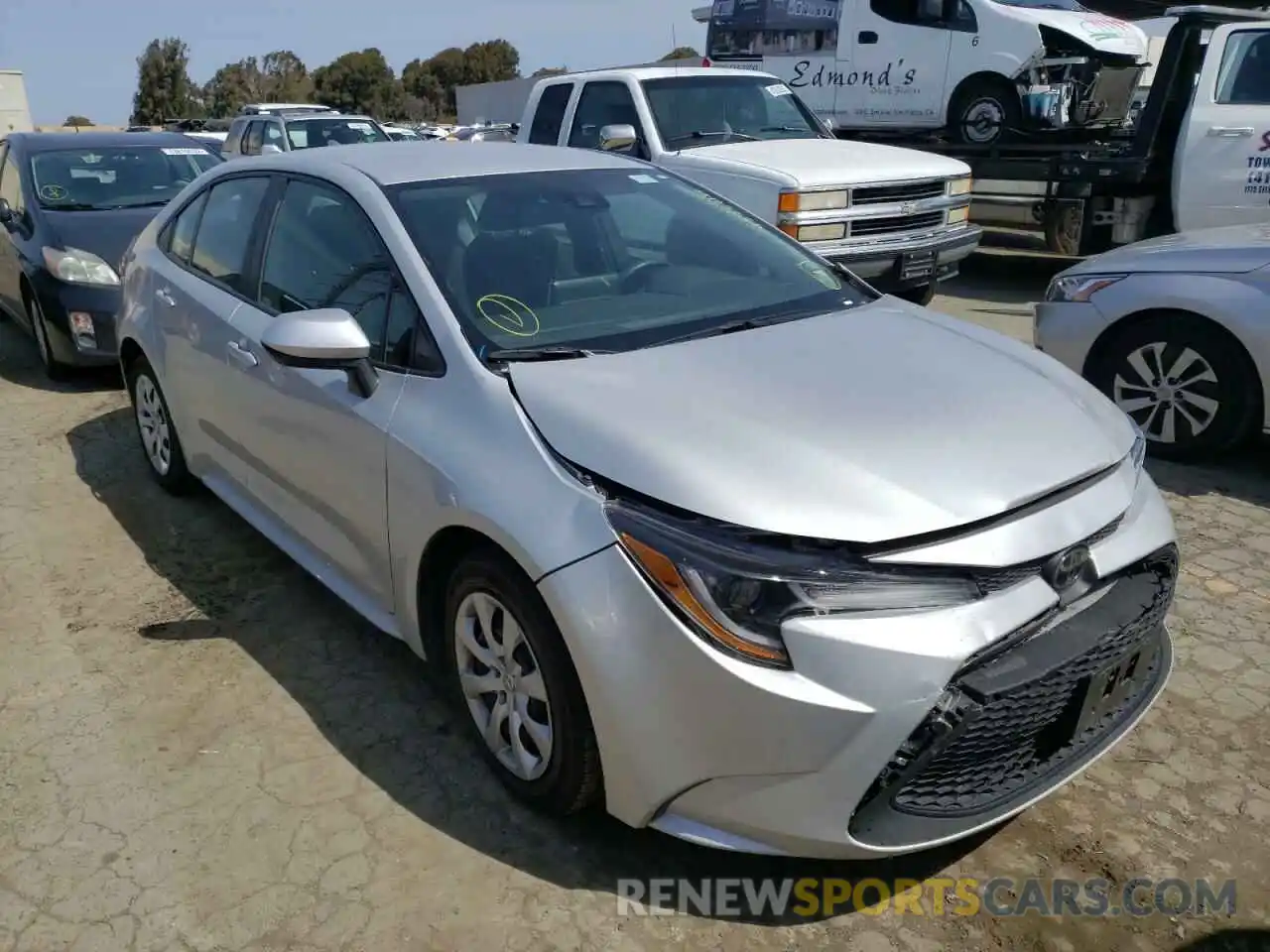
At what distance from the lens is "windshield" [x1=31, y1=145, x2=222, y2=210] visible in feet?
24.4

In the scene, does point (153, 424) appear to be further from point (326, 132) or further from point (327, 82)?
point (327, 82)

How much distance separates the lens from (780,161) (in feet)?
24.7

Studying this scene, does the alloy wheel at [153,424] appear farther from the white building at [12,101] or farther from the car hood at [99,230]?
the white building at [12,101]

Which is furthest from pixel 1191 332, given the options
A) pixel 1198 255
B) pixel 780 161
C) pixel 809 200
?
pixel 780 161

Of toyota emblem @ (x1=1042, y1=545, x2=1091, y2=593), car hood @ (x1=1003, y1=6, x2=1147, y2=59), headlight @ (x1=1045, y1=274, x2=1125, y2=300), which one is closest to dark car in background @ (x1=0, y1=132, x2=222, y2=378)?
headlight @ (x1=1045, y1=274, x2=1125, y2=300)

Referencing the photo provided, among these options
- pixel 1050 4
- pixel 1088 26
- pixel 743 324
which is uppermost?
pixel 1050 4

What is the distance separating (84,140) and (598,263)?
6.27m

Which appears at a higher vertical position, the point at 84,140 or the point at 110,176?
the point at 84,140

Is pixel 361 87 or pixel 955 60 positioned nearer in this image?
pixel 955 60

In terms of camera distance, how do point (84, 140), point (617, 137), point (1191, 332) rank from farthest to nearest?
point (617, 137), point (84, 140), point (1191, 332)

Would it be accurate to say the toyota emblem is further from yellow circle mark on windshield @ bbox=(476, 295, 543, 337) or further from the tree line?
the tree line

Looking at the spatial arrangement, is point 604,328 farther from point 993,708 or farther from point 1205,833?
point 1205,833

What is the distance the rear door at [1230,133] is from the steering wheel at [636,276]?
272 inches

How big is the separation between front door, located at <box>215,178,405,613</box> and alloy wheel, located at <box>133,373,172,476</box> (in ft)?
3.93
